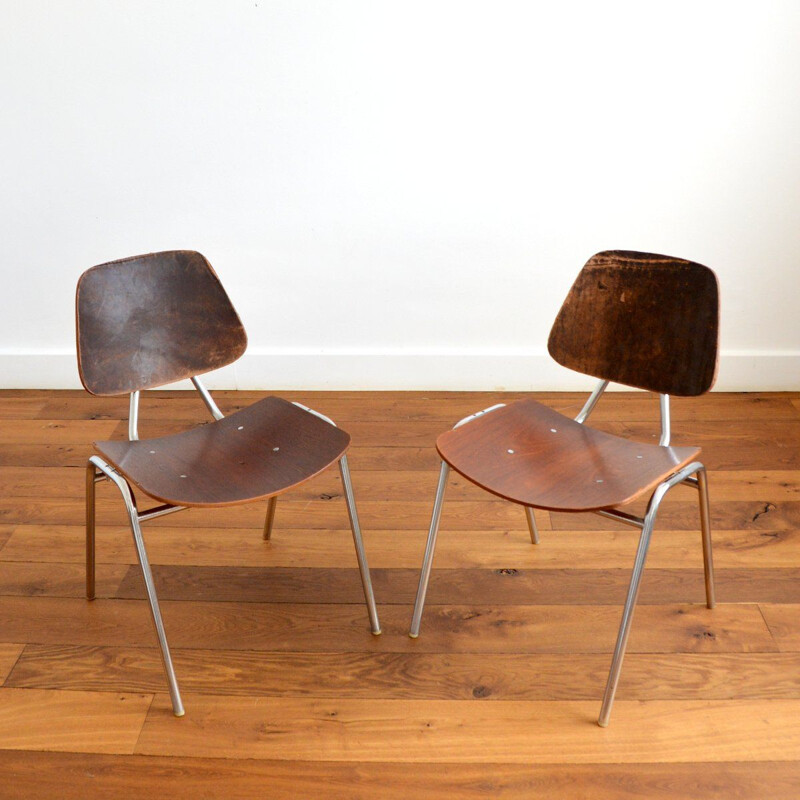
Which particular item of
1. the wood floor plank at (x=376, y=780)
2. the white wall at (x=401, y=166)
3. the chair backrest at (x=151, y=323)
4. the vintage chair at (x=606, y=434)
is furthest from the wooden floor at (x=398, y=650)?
the white wall at (x=401, y=166)

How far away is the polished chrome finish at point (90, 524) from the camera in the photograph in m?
1.77

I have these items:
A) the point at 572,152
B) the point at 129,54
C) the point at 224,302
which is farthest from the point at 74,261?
the point at 572,152

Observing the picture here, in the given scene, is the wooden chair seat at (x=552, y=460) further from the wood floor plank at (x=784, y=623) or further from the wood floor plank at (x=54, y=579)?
the wood floor plank at (x=54, y=579)

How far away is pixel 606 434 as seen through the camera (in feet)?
6.12

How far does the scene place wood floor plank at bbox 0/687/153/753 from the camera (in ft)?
5.35

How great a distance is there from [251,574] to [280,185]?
1351 mm

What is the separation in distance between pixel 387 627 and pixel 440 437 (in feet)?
1.50

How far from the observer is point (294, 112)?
9.04ft

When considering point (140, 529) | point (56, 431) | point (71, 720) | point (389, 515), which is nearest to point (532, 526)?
point (389, 515)

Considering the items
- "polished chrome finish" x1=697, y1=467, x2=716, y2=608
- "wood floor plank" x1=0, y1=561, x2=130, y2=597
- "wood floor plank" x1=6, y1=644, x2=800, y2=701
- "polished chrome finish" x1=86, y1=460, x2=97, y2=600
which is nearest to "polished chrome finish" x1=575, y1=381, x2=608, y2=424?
"polished chrome finish" x1=697, y1=467, x2=716, y2=608

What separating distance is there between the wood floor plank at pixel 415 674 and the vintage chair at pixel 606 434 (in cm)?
12

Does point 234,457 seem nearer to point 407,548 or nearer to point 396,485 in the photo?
point 407,548

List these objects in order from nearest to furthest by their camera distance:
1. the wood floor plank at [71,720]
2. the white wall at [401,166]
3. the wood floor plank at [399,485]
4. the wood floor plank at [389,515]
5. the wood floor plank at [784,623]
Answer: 1. the wood floor plank at [71,720]
2. the wood floor plank at [784,623]
3. the wood floor plank at [389,515]
4. the wood floor plank at [399,485]
5. the white wall at [401,166]

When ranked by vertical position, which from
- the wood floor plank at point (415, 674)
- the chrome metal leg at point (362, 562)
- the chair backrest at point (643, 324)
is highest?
the chair backrest at point (643, 324)
